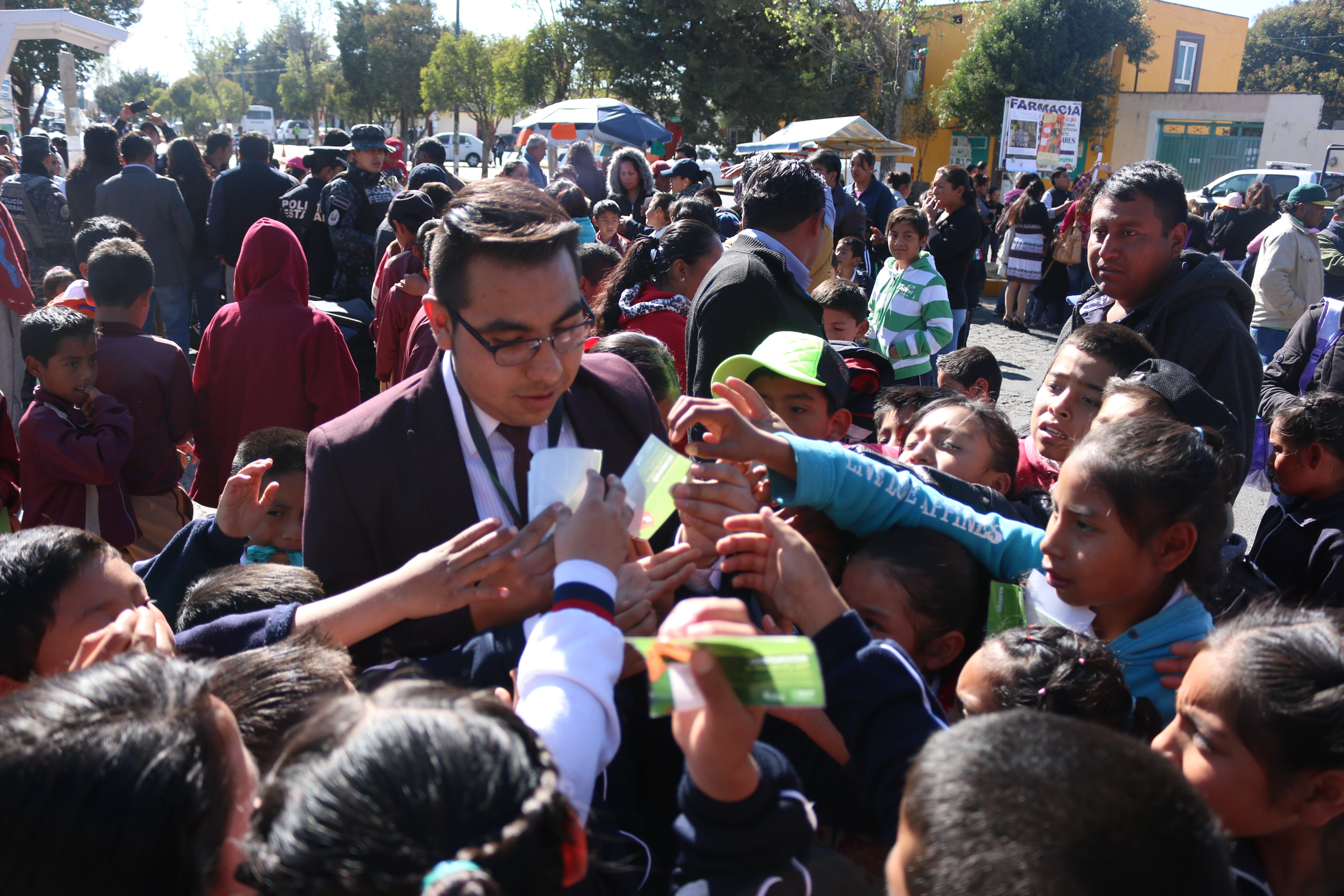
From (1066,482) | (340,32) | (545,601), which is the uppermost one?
(340,32)

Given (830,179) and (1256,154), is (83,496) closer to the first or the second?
(830,179)

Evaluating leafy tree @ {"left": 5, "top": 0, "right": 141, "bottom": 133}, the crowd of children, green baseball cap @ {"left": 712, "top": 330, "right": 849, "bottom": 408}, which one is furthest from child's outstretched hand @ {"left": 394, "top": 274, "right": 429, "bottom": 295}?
leafy tree @ {"left": 5, "top": 0, "right": 141, "bottom": 133}

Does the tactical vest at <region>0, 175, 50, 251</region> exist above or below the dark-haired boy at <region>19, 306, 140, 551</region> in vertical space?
above

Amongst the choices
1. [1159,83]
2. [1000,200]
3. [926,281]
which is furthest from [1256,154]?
[926,281]

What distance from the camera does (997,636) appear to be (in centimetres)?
163

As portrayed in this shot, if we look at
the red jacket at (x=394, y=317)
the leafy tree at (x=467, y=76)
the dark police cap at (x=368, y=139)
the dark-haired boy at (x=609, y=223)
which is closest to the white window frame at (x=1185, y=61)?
the leafy tree at (x=467, y=76)

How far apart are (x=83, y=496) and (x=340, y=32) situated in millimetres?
48300

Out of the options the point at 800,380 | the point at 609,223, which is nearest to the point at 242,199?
the point at 609,223

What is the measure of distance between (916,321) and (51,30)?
1064cm

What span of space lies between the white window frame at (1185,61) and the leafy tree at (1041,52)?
28.2 ft

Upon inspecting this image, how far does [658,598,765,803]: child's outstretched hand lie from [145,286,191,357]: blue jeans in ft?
24.5

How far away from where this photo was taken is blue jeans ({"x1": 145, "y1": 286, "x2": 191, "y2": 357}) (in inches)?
291

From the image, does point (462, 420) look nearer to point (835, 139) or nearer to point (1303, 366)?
point (1303, 366)

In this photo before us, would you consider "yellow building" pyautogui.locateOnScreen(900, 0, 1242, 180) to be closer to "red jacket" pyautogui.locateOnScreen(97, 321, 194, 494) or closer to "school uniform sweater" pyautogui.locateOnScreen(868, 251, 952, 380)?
"school uniform sweater" pyautogui.locateOnScreen(868, 251, 952, 380)
